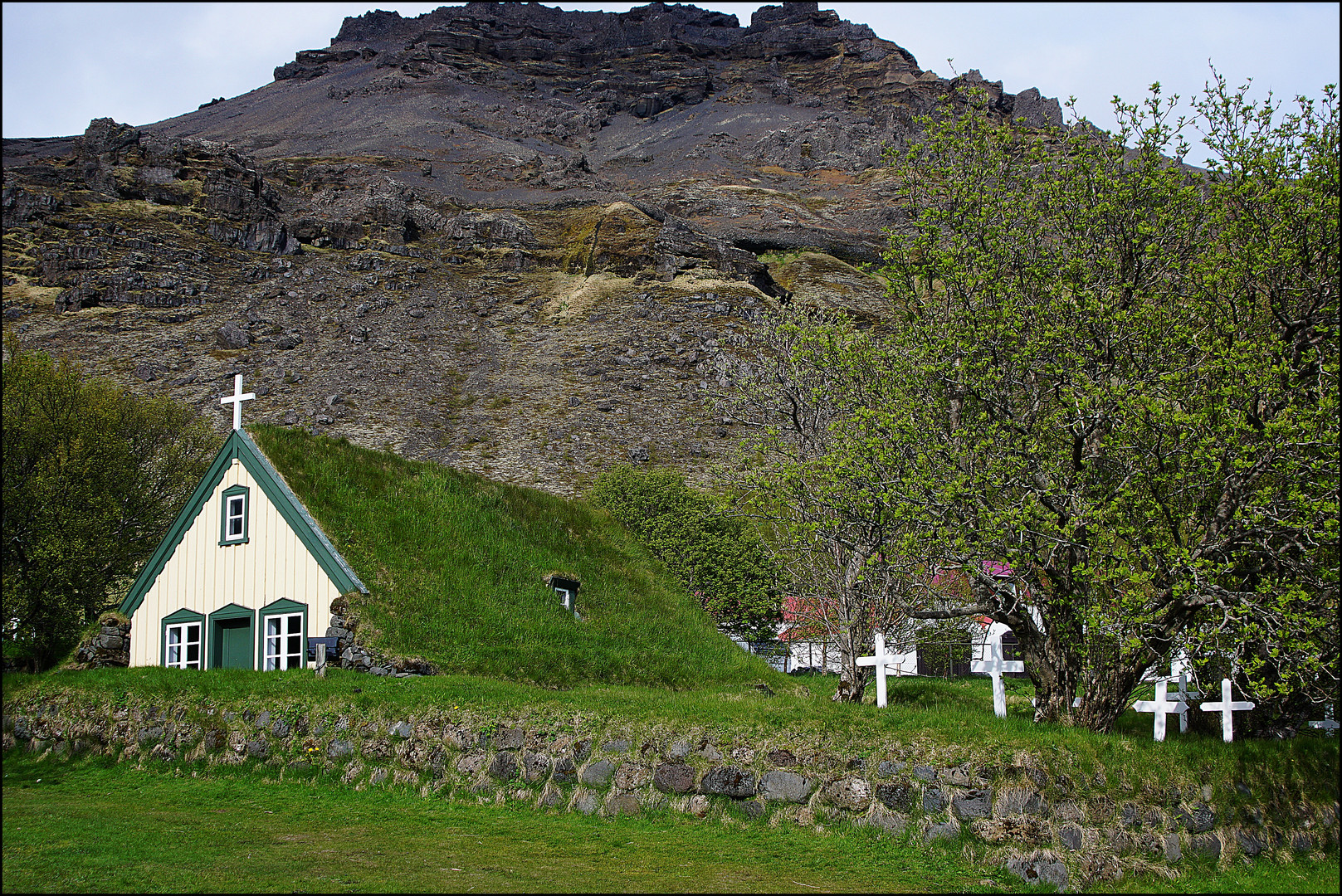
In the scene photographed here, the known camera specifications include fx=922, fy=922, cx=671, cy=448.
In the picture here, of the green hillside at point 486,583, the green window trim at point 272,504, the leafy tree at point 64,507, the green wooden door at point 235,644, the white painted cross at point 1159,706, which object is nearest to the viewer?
the white painted cross at point 1159,706

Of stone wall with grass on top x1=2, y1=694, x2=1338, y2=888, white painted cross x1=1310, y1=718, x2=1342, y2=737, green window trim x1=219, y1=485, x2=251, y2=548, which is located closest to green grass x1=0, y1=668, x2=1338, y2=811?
stone wall with grass on top x1=2, y1=694, x2=1338, y2=888

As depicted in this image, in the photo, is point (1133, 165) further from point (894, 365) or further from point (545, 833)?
point (545, 833)

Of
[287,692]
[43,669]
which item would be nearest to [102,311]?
[43,669]

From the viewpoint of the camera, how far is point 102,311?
101 metres

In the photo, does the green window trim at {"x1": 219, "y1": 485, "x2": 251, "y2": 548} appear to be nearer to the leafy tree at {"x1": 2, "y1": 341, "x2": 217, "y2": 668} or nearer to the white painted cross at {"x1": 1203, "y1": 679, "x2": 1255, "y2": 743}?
the leafy tree at {"x1": 2, "y1": 341, "x2": 217, "y2": 668}

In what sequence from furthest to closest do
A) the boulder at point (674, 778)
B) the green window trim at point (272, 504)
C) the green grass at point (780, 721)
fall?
the green window trim at point (272, 504)
the boulder at point (674, 778)
the green grass at point (780, 721)

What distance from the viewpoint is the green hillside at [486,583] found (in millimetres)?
21109

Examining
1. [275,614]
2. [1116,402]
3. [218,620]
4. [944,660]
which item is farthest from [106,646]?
[944,660]

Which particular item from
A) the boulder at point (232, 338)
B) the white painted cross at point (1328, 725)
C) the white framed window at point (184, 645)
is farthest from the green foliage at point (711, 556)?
the boulder at point (232, 338)

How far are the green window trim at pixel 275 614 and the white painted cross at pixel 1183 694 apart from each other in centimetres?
1774

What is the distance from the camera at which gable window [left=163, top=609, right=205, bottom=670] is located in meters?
22.6

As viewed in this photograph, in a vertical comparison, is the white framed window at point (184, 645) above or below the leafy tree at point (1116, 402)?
below

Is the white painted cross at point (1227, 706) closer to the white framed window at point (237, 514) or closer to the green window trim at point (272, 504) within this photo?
the green window trim at point (272, 504)

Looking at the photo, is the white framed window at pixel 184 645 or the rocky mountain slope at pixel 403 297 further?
the rocky mountain slope at pixel 403 297
